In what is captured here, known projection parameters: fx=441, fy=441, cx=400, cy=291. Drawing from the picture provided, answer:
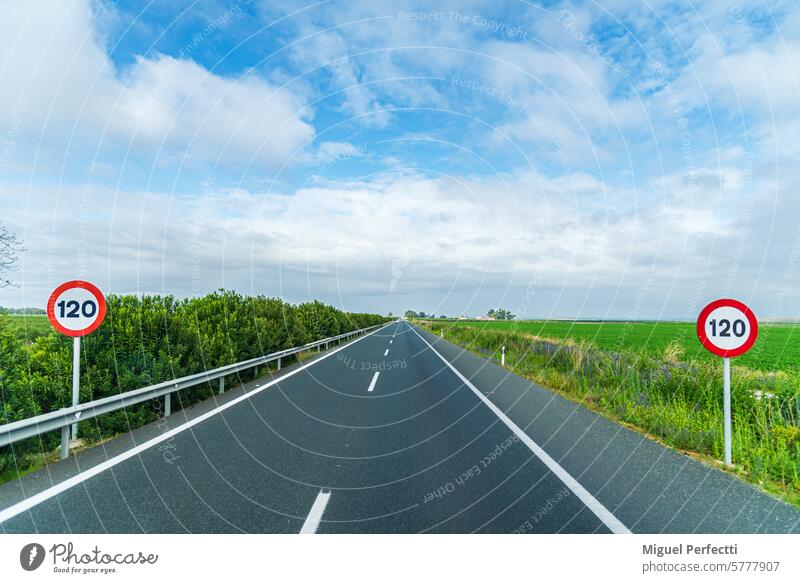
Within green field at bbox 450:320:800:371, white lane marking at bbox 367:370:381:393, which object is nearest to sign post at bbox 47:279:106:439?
white lane marking at bbox 367:370:381:393

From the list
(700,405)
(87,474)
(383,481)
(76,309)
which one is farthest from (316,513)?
(700,405)

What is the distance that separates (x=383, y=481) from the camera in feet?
15.4

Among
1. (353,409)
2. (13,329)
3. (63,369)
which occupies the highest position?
(13,329)

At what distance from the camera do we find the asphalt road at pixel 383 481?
3.69 metres

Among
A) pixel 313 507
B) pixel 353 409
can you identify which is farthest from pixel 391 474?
pixel 353 409

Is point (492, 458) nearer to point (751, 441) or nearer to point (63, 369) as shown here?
point (751, 441)

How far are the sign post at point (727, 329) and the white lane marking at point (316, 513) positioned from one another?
4.79 meters

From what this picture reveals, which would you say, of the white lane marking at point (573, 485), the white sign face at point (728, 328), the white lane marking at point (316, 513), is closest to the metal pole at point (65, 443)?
the white lane marking at point (316, 513)

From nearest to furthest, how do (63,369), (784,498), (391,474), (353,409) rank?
(784,498) < (391,474) < (63,369) < (353,409)

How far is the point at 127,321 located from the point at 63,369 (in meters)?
1.52

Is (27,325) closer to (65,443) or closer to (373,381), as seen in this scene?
(65,443)

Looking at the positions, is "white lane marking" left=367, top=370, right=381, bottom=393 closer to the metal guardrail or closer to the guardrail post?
the metal guardrail

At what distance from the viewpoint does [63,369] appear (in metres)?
6.74

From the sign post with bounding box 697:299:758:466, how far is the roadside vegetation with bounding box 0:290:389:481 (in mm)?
8418
